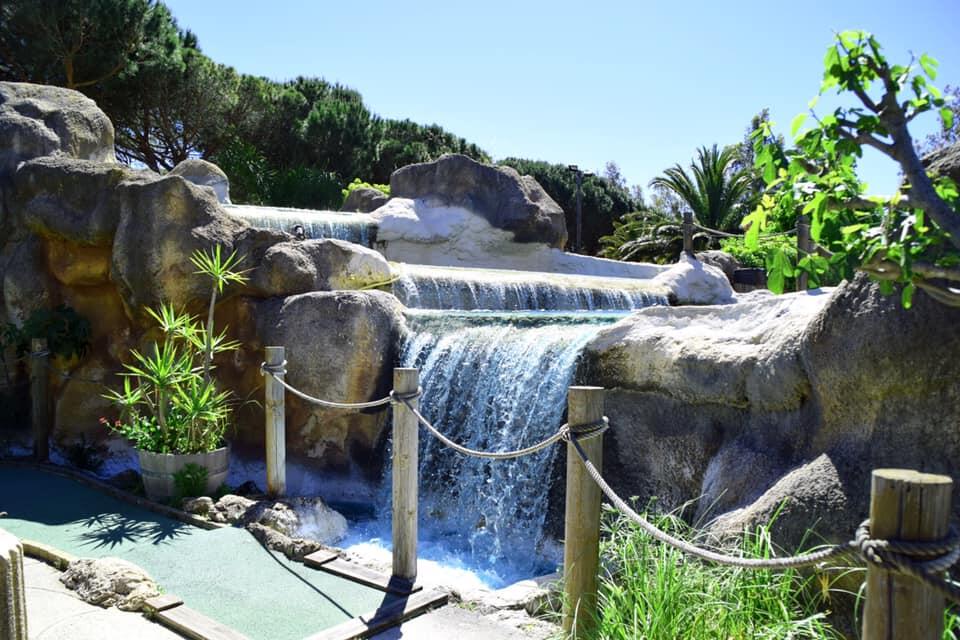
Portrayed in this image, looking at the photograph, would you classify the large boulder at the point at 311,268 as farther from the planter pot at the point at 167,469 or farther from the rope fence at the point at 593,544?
the planter pot at the point at 167,469

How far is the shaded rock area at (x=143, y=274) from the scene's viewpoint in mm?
8094

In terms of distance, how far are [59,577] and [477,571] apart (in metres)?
2.97

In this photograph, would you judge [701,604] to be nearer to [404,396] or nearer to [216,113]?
[404,396]

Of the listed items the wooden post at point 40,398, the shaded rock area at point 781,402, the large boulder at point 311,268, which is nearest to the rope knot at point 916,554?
the shaded rock area at point 781,402

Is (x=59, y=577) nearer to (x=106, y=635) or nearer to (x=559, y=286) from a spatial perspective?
(x=106, y=635)

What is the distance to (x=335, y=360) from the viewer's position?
308 inches

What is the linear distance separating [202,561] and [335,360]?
8.86 feet

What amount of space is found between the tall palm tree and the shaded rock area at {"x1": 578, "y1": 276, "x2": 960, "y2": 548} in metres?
17.8

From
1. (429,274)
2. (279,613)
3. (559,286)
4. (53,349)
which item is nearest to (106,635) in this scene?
(279,613)

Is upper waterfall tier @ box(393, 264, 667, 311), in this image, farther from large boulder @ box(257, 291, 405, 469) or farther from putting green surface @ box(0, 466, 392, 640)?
putting green surface @ box(0, 466, 392, 640)

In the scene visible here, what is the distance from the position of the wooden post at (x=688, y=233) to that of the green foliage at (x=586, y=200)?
733 inches

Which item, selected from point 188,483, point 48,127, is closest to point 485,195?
point 48,127

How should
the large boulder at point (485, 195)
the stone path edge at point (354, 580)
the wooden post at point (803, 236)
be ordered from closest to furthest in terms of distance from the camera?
the stone path edge at point (354, 580)
the wooden post at point (803, 236)
the large boulder at point (485, 195)

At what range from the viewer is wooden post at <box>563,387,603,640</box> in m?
3.63
